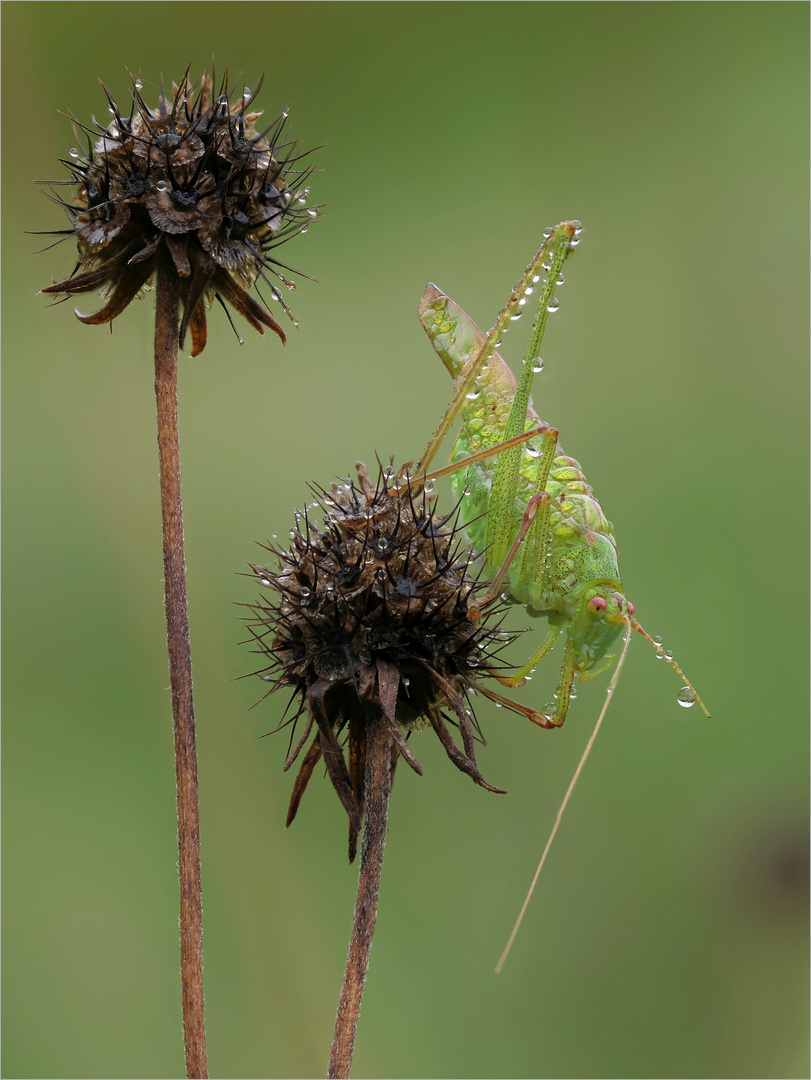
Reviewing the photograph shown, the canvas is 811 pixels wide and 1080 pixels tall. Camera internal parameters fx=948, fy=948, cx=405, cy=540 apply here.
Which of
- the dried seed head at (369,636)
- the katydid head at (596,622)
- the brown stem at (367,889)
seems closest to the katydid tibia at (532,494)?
the katydid head at (596,622)

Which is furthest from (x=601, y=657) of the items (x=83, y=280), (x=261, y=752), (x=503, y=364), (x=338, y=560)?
(x=261, y=752)

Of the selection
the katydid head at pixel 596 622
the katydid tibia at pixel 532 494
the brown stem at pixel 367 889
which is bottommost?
the brown stem at pixel 367 889

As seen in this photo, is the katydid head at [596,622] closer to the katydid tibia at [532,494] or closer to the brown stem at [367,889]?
the katydid tibia at [532,494]

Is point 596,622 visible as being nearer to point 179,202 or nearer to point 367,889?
point 367,889

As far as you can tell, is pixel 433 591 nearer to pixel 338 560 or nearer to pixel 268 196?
pixel 338 560

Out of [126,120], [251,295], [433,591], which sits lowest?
[433,591]

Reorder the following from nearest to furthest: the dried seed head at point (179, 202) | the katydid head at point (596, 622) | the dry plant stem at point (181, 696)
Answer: the dry plant stem at point (181, 696)
the dried seed head at point (179, 202)
the katydid head at point (596, 622)

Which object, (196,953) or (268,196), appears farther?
(268,196)
